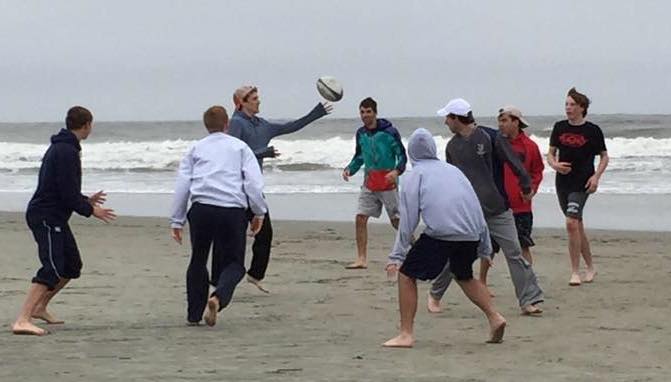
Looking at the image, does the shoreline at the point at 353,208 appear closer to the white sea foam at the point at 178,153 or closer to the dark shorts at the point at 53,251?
the dark shorts at the point at 53,251

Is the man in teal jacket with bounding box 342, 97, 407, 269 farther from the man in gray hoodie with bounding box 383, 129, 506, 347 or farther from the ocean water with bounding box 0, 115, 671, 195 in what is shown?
the ocean water with bounding box 0, 115, 671, 195

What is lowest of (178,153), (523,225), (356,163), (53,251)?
(178,153)

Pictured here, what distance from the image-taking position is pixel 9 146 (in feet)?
142

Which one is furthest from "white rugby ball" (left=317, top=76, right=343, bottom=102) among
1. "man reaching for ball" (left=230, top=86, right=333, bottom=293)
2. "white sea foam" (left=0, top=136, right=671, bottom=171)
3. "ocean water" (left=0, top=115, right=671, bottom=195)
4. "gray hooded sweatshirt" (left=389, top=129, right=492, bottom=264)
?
"white sea foam" (left=0, top=136, right=671, bottom=171)

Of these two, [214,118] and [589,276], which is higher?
[214,118]

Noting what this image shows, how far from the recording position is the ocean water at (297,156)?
2562 centimetres

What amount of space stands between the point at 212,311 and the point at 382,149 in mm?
3756

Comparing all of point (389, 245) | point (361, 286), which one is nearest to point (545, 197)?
point (389, 245)

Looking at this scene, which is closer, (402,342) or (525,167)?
(402,342)

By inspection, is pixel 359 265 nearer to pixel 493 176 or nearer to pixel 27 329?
pixel 493 176

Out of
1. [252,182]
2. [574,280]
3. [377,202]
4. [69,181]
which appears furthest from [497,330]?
[377,202]

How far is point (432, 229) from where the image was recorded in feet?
23.8

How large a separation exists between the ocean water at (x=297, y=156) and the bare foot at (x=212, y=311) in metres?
Result: 14.7

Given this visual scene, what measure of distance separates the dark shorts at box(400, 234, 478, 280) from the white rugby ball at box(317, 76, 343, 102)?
10.9 feet
